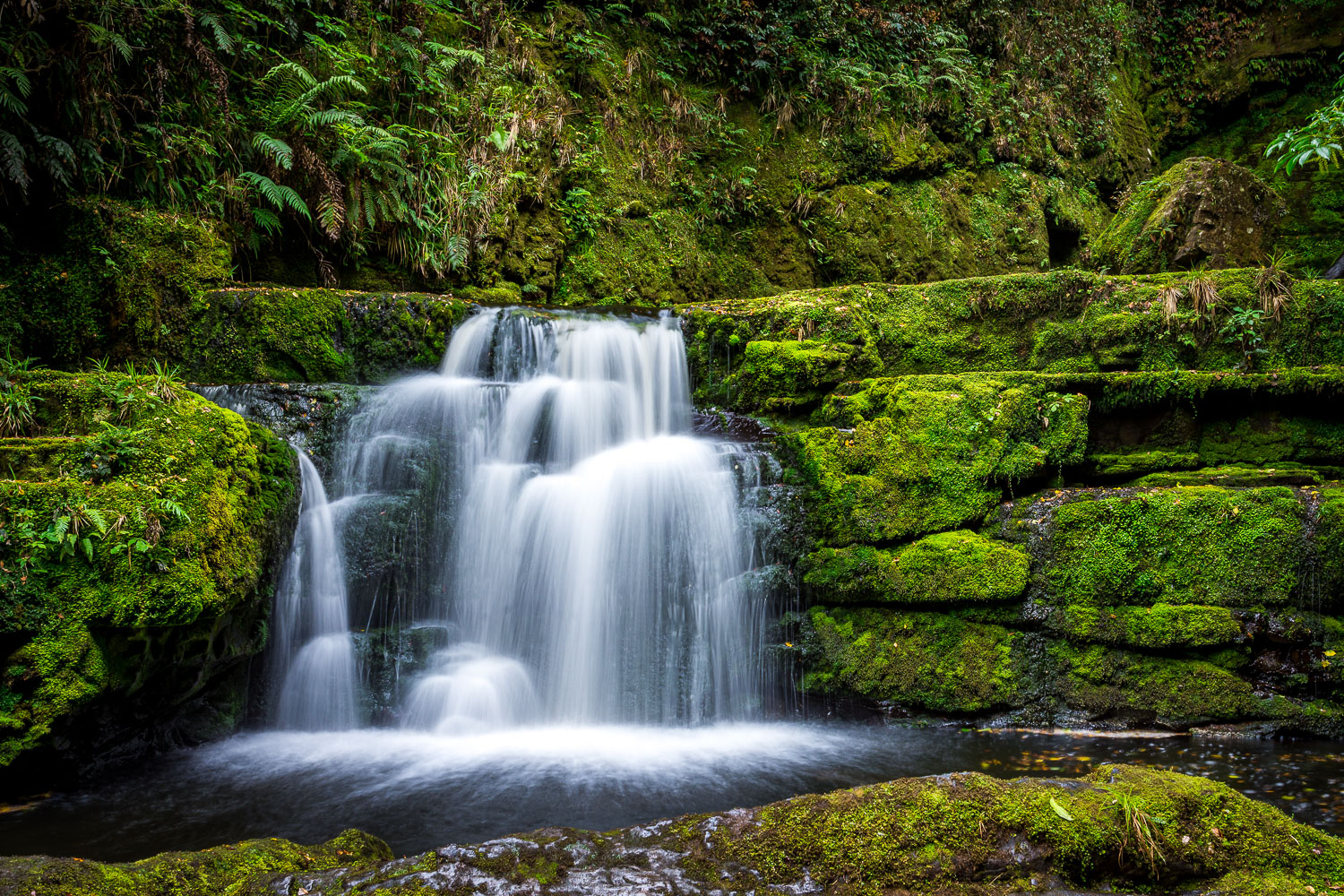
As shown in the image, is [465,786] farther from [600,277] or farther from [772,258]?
[772,258]

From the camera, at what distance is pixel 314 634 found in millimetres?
5316

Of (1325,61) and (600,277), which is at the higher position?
(1325,61)

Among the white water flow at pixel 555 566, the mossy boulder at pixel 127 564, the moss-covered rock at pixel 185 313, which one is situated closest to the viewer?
the mossy boulder at pixel 127 564

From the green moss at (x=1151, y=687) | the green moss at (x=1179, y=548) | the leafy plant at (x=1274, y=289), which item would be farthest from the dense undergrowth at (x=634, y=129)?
the green moss at (x=1151, y=687)

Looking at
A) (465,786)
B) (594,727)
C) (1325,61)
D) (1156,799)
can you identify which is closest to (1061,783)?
(1156,799)

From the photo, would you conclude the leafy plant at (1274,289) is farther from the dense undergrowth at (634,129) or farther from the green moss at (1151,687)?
the dense undergrowth at (634,129)

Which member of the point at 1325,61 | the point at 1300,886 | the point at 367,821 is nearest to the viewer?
the point at 1300,886

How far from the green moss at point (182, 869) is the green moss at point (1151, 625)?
4.83 meters

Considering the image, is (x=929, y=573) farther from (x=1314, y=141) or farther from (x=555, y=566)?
(x=1314, y=141)

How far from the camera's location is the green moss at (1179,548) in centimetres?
489

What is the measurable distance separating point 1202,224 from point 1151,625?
17.9ft

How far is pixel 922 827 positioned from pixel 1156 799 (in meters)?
0.85

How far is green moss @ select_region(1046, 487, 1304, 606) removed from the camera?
4.89 meters

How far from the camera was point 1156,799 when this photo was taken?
2.40 m
